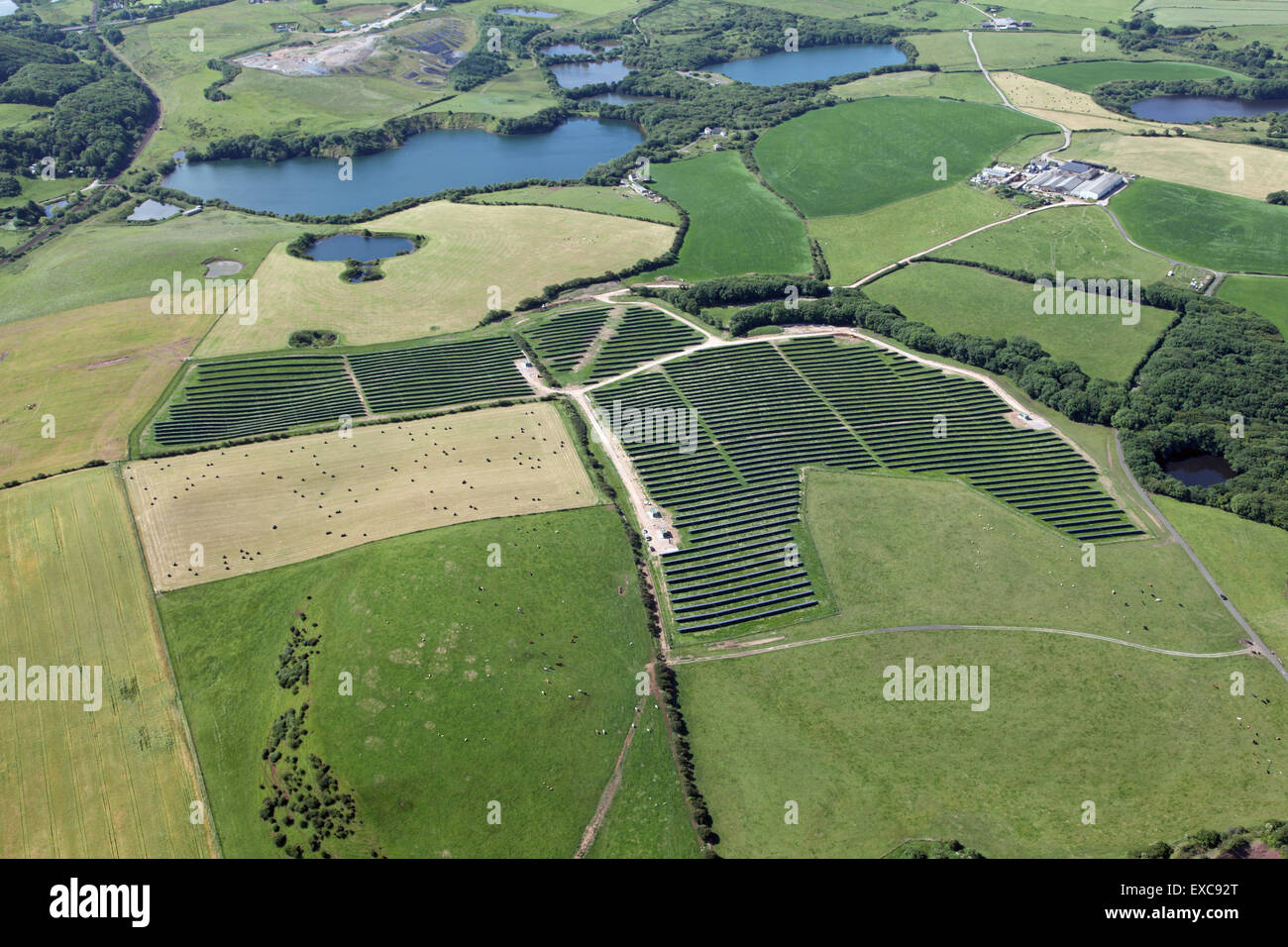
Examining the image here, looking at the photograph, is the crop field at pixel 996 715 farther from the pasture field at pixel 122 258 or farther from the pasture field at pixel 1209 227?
the pasture field at pixel 122 258

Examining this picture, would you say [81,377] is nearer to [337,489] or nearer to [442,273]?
[337,489]

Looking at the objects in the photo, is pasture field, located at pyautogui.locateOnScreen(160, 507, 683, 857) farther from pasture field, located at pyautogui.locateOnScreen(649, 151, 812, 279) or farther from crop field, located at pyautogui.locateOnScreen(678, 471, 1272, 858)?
pasture field, located at pyautogui.locateOnScreen(649, 151, 812, 279)

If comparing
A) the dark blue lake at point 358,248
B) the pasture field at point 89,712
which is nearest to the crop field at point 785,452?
the pasture field at point 89,712

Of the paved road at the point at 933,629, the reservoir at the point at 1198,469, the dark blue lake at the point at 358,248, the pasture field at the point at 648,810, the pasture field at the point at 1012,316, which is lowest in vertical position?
the pasture field at the point at 648,810

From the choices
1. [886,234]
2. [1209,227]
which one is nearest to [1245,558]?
[886,234]

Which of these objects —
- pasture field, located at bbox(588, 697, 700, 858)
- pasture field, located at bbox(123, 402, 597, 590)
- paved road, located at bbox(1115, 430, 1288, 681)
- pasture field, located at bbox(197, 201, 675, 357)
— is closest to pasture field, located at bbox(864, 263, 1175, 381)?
paved road, located at bbox(1115, 430, 1288, 681)

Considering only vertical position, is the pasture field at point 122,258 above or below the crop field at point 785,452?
above

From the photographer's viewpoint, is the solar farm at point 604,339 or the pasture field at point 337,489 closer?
the pasture field at point 337,489
